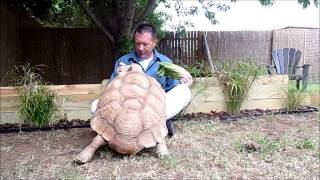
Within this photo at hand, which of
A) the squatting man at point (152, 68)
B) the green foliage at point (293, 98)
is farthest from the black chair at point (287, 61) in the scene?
the squatting man at point (152, 68)

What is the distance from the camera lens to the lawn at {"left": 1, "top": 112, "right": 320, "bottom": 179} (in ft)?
10.7

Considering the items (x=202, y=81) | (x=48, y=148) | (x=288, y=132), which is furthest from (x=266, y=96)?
(x=48, y=148)

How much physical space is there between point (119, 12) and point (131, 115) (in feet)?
17.4

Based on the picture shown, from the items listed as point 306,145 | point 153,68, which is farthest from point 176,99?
point 306,145

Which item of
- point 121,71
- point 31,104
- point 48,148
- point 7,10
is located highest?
point 7,10

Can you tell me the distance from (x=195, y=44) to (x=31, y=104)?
7.53m

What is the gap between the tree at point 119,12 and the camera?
8.44 metres

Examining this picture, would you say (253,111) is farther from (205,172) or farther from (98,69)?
(98,69)

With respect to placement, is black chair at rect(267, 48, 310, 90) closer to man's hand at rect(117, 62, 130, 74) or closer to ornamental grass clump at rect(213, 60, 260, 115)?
ornamental grass clump at rect(213, 60, 260, 115)

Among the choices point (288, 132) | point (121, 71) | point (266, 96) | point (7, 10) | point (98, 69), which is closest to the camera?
point (121, 71)

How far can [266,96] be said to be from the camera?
6.22 metres

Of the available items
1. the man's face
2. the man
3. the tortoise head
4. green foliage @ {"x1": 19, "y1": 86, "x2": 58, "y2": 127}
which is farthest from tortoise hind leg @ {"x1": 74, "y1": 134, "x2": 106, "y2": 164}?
green foliage @ {"x1": 19, "y1": 86, "x2": 58, "y2": 127}

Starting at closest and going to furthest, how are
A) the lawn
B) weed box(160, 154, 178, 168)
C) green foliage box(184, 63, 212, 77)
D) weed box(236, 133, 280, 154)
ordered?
the lawn → weed box(160, 154, 178, 168) → weed box(236, 133, 280, 154) → green foliage box(184, 63, 212, 77)

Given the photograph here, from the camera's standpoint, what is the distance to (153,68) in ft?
14.4
